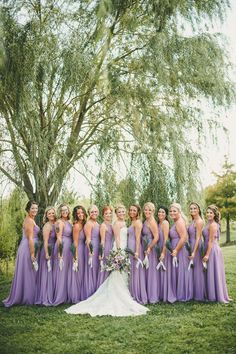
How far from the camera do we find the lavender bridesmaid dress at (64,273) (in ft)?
22.3

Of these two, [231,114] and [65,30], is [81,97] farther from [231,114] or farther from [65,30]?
[231,114]

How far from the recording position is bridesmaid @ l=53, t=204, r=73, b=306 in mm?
6828

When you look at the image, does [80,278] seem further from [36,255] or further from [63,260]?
[36,255]

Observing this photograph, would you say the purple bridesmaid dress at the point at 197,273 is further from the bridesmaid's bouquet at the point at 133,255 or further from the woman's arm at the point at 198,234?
the bridesmaid's bouquet at the point at 133,255

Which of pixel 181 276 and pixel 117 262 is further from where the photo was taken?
pixel 181 276

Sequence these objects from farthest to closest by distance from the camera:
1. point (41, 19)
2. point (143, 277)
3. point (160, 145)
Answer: point (41, 19) < point (160, 145) < point (143, 277)

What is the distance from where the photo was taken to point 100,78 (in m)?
8.88

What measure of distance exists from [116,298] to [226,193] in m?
21.9

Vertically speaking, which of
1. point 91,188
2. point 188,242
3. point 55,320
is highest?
point 91,188

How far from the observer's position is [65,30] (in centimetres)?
862

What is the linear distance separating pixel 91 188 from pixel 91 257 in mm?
2033

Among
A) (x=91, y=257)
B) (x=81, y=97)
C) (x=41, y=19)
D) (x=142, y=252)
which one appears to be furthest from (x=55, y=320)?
(x=41, y=19)

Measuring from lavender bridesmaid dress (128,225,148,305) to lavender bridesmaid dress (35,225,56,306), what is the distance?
3.78 ft

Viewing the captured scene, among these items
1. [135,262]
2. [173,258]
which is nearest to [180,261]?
[173,258]
